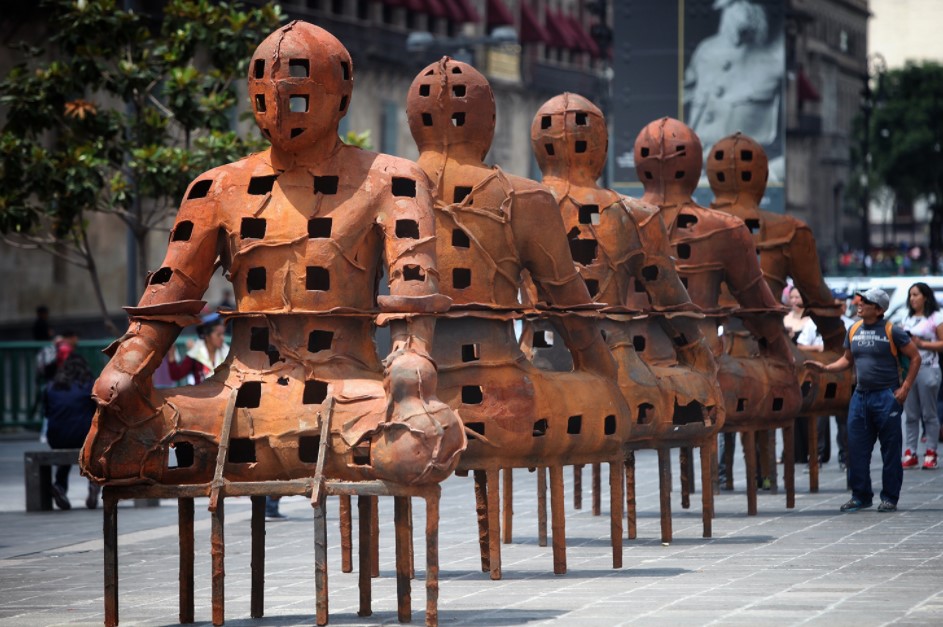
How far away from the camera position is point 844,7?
371 ft

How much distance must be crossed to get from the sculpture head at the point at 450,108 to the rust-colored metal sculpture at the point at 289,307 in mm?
2183

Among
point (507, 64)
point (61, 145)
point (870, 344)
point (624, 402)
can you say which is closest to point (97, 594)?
point (624, 402)

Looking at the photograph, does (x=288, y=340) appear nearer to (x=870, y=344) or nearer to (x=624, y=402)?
(x=624, y=402)

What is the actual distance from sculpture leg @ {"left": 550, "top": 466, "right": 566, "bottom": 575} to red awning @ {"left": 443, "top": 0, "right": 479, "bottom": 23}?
1921 inches

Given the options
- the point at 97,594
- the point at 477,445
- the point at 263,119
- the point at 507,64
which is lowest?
the point at 97,594

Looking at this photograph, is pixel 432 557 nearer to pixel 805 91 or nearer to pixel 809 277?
pixel 809 277

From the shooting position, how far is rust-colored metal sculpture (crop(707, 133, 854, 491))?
17.8 metres

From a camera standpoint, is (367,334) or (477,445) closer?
(367,334)

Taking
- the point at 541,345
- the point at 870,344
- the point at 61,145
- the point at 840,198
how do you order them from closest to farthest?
the point at 541,345 → the point at 870,344 → the point at 61,145 → the point at 840,198

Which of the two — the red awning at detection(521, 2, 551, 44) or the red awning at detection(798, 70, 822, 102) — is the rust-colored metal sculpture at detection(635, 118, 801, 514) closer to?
the red awning at detection(521, 2, 551, 44)

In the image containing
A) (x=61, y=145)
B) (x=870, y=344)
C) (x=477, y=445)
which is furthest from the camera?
(x=61, y=145)

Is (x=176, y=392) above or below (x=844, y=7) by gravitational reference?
below

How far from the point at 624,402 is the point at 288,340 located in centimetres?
284

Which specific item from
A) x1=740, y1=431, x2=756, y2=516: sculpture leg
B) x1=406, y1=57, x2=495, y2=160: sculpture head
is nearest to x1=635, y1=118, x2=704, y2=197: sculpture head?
x1=740, y1=431, x2=756, y2=516: sculpture leg
